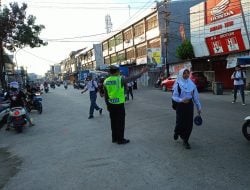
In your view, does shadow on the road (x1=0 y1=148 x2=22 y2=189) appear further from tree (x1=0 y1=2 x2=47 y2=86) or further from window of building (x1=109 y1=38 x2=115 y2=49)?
window of building (x1=109 y1=38 x2=115 y2=49)

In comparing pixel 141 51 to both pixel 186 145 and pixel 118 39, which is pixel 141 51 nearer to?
pixel 118 39

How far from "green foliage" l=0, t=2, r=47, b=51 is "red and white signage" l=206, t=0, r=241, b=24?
16.9m

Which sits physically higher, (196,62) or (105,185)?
(196,62)

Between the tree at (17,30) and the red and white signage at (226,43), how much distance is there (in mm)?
17391

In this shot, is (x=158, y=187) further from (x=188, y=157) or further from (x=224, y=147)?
(x=224, y=147)

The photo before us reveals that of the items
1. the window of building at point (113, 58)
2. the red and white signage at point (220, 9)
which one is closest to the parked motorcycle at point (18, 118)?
the red and white signage at point (220, 9)

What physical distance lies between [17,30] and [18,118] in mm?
24267

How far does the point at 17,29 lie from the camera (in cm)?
3234

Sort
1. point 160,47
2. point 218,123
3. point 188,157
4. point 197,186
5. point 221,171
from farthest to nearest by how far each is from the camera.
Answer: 1. point 160,47
2. point 218,123
3. point 188,157
4. point 221,171
5. point 197,186

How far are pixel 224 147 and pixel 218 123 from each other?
119 inches

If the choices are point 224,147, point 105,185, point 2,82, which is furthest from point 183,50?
point 105,185

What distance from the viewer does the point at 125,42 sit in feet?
184

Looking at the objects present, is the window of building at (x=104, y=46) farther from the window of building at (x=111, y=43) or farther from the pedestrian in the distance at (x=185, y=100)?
the pedestrian in the distance at (x=185, y=100)

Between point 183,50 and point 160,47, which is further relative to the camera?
point 160,47
